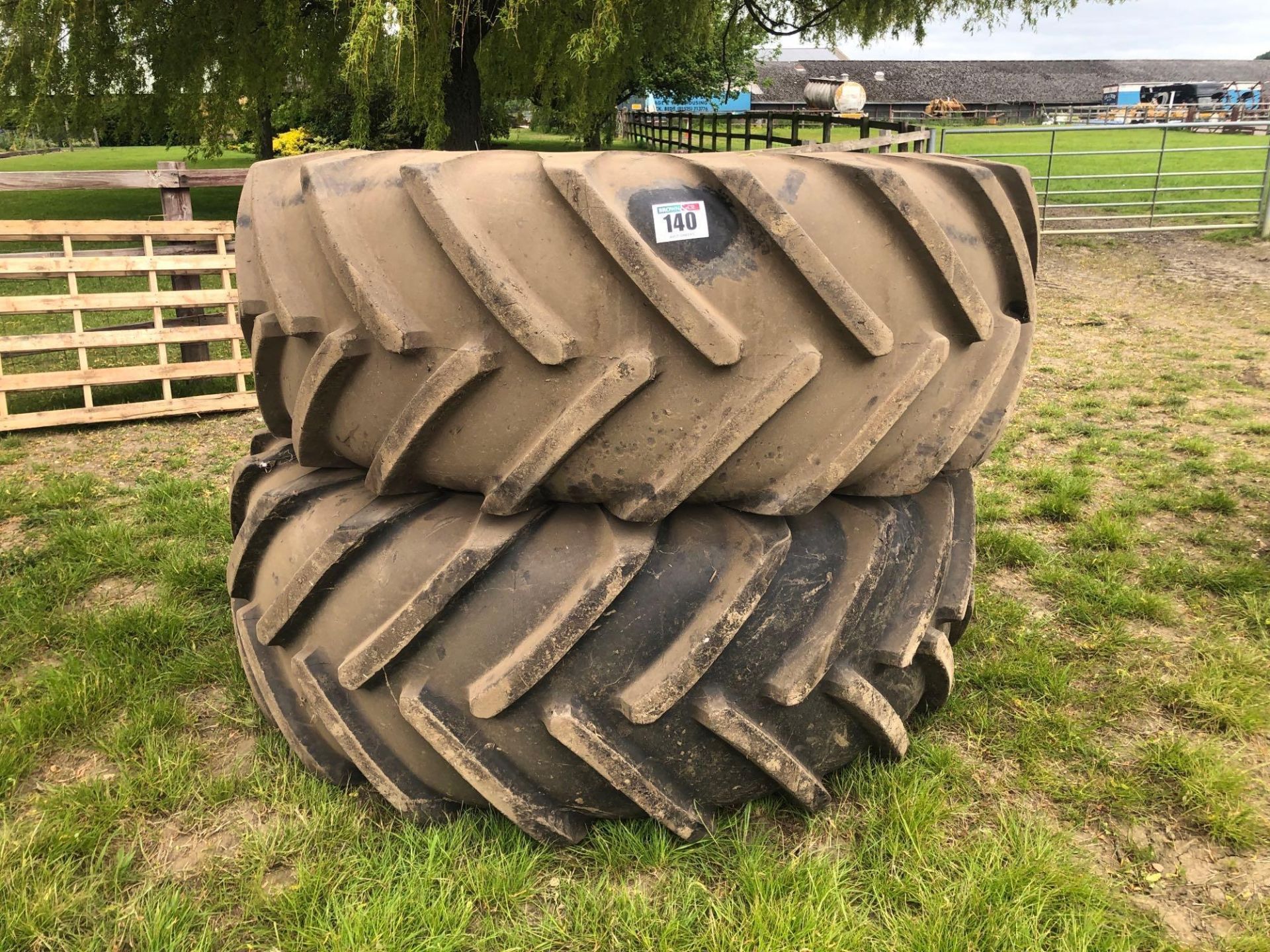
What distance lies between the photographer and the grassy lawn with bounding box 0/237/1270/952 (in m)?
1.78

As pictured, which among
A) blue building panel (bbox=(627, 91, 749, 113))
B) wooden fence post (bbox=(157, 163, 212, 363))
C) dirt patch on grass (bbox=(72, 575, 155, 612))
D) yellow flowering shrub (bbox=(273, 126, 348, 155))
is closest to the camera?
dirt patch on grass (bbox=(72, 575, 155, 612))

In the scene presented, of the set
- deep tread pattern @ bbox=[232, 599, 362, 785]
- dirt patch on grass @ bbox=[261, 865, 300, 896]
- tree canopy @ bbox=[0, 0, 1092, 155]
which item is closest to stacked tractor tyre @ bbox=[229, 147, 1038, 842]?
deep tread pattern @ bbox=[232, 599, 362, 785]

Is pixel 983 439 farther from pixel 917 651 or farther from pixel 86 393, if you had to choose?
pixel 86 393

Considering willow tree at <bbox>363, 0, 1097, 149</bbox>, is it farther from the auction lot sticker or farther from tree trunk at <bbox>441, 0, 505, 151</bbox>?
the auction lot sticker

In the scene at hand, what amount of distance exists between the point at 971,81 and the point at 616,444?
72.6 meters

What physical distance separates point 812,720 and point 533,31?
7.69 m

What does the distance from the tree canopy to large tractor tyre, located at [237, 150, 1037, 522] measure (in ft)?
17.3

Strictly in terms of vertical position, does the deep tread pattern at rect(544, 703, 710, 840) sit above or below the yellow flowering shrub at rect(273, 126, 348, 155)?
below

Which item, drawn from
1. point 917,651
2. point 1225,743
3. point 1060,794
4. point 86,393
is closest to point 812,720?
point 917,651

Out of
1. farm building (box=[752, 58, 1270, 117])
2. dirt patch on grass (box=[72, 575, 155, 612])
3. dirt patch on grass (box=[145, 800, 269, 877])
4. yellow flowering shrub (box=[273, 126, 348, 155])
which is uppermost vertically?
farm building (box=[752, 58, 1270, 117])

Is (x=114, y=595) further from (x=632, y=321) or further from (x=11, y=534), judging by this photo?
(x=632, y=321)

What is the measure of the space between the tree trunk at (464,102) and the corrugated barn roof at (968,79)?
50555 mm

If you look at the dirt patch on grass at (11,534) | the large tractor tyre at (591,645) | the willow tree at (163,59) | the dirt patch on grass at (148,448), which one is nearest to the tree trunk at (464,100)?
the willow tree at (163,59)

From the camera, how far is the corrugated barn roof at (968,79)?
60562 mm
